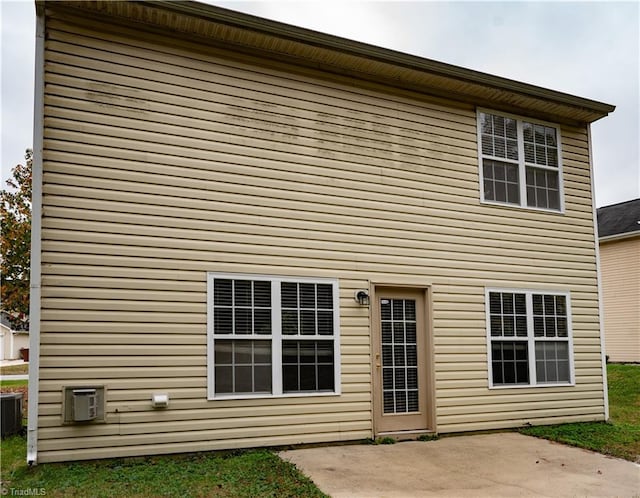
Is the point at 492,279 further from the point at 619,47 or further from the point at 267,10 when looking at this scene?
the point at 619,47

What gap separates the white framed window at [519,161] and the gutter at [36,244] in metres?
5.66

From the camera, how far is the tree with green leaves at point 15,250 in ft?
54.5

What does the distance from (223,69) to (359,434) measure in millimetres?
4591

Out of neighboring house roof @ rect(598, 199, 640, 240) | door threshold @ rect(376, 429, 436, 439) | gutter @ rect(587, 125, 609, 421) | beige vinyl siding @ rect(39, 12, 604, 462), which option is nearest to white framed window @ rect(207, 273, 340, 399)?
beige vinyl siding @ rect(39, 12, 604, 462)

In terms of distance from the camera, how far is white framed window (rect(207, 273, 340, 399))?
20.2ft

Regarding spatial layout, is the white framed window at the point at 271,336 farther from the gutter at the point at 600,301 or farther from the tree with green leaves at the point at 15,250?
the tree with green leaves at the point at 15,250

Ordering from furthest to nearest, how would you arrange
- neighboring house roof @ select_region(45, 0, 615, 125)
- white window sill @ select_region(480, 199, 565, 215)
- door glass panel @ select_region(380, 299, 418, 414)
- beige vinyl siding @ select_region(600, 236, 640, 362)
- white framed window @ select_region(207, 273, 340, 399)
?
beige vinyl siding @ select_region(600, 236, 640, 362), white window sill @ select_region(480, 199, 565, 215), door glass panel @ select_region(380, 299, 418, 414), white framed window @ select_region(207, 273, 340, 399), neighboring house roof @ select_region(45, 0, 615, 125)

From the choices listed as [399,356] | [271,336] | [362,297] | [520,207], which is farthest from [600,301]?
[271,336]

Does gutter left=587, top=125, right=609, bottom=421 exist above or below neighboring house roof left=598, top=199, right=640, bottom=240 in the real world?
below

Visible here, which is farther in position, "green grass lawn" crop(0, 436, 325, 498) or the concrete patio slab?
the concrete patio slab

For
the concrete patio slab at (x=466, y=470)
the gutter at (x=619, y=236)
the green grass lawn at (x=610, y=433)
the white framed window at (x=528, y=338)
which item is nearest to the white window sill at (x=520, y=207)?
the white framed window at (x=528, y=338)

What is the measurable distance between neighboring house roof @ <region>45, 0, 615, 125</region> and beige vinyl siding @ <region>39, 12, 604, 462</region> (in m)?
0.17

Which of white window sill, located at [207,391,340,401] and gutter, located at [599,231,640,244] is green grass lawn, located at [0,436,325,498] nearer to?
white window sill, located at [207,391,340,401]

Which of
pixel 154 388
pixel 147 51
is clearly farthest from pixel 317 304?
pixel 147 51
